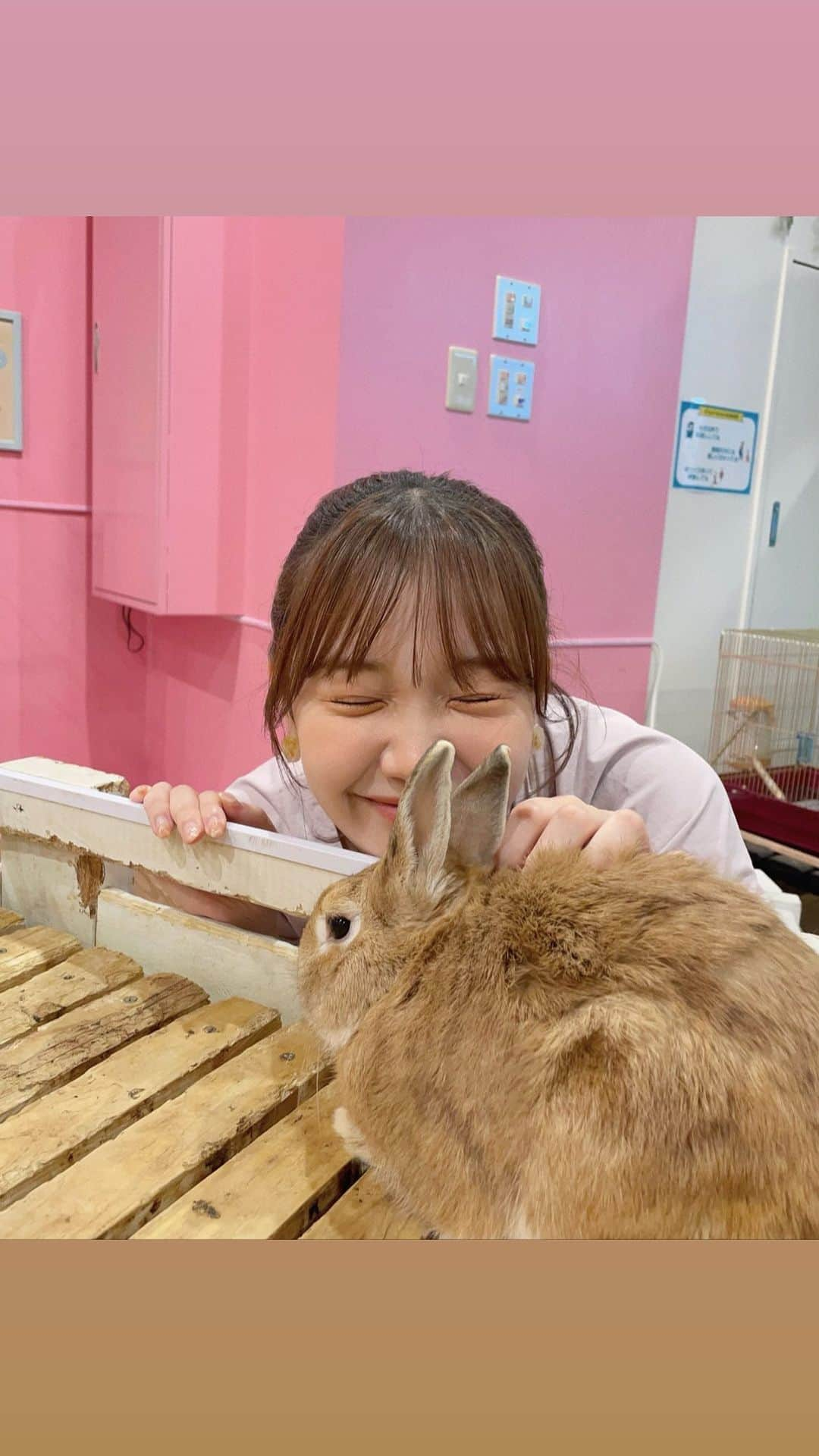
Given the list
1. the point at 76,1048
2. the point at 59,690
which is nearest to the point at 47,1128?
the point at 76,1048

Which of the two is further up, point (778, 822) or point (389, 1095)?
point (389, 1095)

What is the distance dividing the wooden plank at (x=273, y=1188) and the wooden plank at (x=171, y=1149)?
1 cm

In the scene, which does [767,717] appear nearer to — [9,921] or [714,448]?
[714,448]

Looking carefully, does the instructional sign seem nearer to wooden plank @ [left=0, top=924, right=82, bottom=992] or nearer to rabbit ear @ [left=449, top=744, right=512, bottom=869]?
wooden plank @ [left=0, top=924, right=82, bottom=992]

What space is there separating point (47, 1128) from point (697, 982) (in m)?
0.50

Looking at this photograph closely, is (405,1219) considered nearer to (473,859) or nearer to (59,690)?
(473,859)

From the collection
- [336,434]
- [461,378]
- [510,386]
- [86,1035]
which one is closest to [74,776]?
[86,1035]

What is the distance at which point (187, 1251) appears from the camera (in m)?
0.54

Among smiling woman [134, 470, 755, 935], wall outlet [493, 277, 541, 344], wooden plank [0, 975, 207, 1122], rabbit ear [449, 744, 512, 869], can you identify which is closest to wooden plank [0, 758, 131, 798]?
smiling woman [134, 470, 755, 935]

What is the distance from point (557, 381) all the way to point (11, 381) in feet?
4.88

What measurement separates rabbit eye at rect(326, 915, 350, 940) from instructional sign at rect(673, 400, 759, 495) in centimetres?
240

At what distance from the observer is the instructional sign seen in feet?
9.16

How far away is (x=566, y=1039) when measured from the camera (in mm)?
486

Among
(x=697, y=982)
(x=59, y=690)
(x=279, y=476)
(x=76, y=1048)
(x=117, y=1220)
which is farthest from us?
(x=59, y=690)
